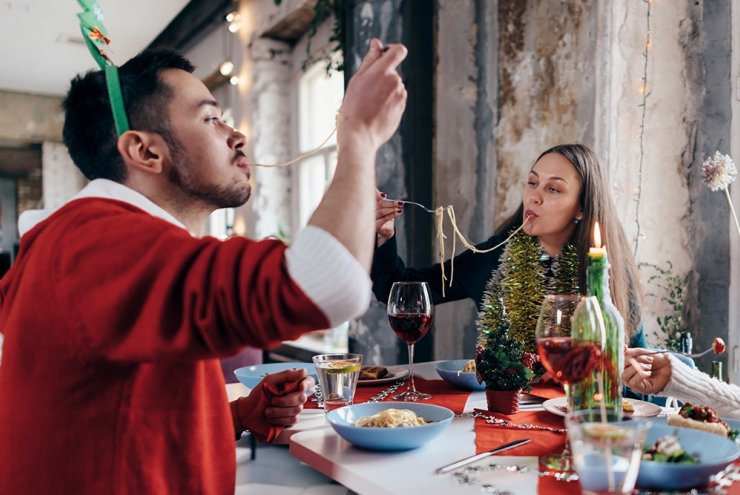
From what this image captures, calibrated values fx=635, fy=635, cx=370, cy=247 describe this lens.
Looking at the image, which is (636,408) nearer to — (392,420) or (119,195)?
(392,420)

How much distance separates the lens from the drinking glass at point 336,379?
1.34 m

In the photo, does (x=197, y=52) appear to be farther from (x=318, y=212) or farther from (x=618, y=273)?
(x=318, y=212)

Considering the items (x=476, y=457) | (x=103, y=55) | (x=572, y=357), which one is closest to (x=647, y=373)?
(x=572, y=357)

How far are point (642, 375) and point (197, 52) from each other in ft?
20.3

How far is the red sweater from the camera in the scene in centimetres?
76

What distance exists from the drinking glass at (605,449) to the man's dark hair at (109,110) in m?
0.82

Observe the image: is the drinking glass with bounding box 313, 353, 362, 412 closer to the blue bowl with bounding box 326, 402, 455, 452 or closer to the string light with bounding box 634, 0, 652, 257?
the blue bowl with bounding box 326, 402, 455, 452

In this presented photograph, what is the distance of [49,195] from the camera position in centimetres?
1051

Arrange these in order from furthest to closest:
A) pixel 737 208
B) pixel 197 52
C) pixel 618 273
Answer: pixel 197 52, pixel 737 208, pixel 618 273

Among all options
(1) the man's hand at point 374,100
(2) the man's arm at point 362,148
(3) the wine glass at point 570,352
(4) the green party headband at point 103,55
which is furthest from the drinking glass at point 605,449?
(4) the green party headband at point 103,55

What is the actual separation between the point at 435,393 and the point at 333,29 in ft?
9.72

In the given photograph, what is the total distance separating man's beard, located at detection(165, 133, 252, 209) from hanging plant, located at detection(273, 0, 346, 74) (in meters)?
2.85

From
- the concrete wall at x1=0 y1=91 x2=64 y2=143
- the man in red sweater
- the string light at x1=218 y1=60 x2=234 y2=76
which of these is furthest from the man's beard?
the concrete wall at x1=0 y1=91 x2=64 y2=143

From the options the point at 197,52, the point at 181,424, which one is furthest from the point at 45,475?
the point at 197,52
